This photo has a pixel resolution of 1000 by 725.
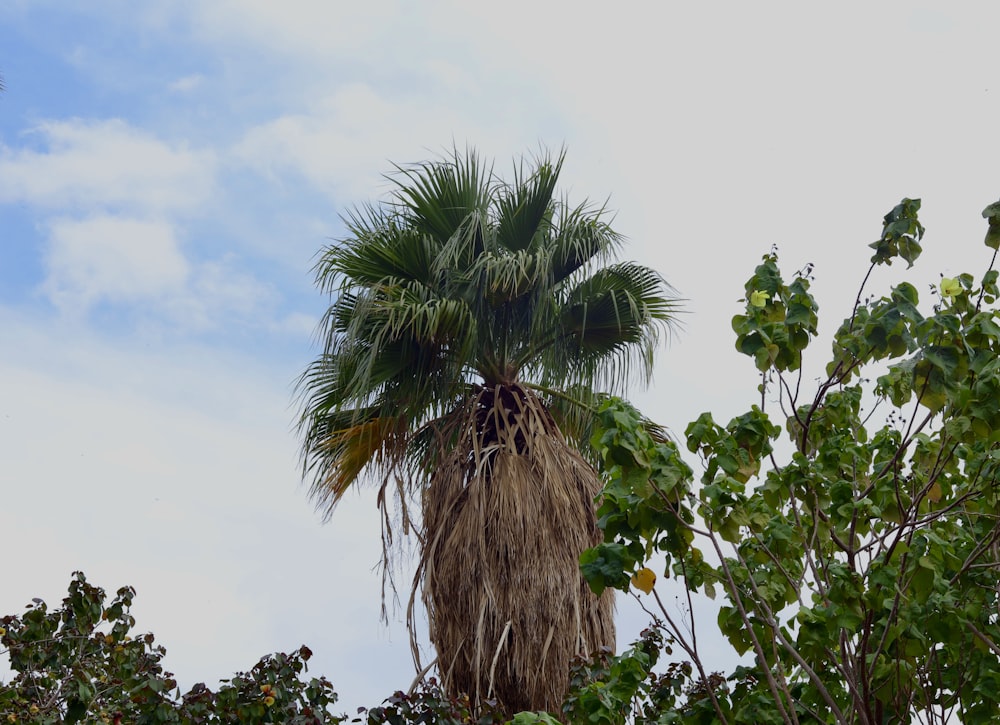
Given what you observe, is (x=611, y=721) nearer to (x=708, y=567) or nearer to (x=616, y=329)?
(x=708, y=567)

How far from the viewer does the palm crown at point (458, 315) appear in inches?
353

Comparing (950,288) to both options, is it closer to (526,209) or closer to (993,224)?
(993,224)

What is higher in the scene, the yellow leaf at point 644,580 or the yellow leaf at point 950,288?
the yellow leaf at point 950,288

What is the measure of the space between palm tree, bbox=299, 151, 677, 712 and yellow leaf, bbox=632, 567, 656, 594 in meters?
4.51

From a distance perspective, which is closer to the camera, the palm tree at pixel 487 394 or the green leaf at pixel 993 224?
the green leaf at pixel 993 224

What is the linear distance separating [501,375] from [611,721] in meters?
5.41

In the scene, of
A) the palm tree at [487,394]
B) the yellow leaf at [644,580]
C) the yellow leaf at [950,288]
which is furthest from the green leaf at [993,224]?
the palm tree at [487,394]

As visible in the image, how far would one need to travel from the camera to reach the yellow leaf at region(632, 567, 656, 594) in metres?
3.57

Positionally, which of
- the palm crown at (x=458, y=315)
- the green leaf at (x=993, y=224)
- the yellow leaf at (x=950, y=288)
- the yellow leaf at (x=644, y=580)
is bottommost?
the yellow leaf at (x=644, y=580)

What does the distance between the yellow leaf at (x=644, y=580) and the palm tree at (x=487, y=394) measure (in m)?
4.51

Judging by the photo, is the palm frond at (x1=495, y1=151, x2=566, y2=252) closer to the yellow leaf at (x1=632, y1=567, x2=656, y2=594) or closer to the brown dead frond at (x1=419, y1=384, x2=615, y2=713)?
the brown dead frond at (x1=419, y1=384, x2=615, y2=713)

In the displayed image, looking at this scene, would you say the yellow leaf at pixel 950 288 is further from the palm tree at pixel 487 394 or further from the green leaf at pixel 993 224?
the palm tree at pixel 487 394

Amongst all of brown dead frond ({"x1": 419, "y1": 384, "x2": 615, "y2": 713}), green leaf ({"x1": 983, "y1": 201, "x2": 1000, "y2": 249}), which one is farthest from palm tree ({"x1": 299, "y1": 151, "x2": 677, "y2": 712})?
green leaf ({"x1": 983, "y1": 201, "x2": 1000, "y2": 249})

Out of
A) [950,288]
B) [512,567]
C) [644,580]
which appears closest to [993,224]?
[950,288]
